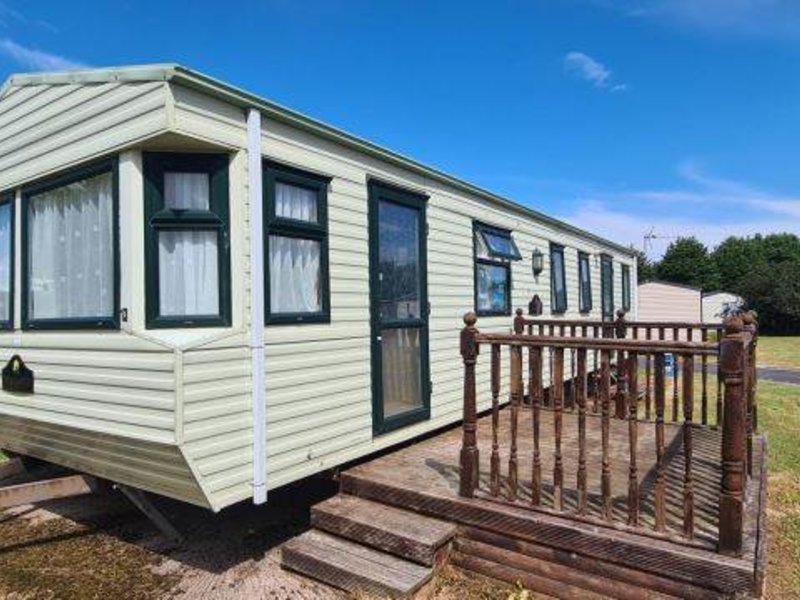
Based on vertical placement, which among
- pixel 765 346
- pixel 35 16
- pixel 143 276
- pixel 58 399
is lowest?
pixel 765 346

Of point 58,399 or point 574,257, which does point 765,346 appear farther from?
point 58,399

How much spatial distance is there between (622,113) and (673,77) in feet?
8.49

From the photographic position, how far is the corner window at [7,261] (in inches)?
183

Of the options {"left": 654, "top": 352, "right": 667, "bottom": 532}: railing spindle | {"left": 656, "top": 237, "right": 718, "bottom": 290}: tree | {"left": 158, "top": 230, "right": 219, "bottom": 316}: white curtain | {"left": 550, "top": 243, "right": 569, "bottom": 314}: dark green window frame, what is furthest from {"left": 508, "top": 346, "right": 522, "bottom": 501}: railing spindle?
{"left": 656, "top": 237, "right": 718, "bottom": 290}: tree

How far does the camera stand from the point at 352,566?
11.6 feet

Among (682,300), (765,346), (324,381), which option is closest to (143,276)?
(324,381)

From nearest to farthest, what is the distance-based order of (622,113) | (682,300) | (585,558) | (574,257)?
(585,558) < (574,257) < (622,113) < (682,300)

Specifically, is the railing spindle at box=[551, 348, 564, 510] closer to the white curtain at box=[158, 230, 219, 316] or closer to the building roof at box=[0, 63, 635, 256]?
the white curtain at box=[158, 230, 219, 316]

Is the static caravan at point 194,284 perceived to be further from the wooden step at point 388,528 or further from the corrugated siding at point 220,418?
the wooden step at point 388,528

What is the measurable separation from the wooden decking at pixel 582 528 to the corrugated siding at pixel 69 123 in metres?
2.80

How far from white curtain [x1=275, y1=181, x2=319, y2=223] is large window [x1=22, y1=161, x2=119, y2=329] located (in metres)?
1.02

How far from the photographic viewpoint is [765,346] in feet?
83.5

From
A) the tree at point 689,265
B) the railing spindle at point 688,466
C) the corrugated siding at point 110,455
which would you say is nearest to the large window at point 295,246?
the corrugated siding at point 110,455

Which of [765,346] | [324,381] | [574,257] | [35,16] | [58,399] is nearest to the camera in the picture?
[58,399]
